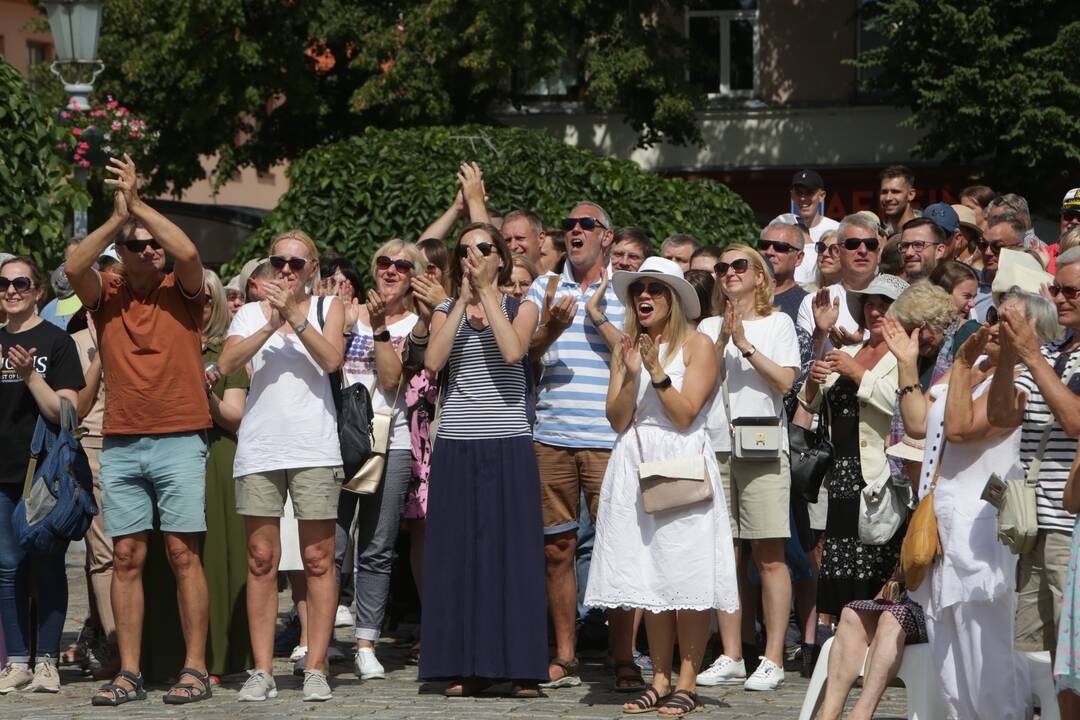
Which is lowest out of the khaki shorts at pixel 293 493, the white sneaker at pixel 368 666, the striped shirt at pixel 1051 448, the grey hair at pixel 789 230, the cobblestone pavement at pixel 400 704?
the cobblestone pavement at pixel 400 704

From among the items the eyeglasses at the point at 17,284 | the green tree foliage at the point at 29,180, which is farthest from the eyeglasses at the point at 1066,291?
the green tree foliage at the point at 29,180

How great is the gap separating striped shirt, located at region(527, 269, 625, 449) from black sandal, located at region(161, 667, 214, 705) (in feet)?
6.39

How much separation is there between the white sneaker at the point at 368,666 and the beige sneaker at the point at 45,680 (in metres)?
1.42

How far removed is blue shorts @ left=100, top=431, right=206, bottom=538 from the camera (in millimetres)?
8250

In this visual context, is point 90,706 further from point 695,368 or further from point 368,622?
point 695,368

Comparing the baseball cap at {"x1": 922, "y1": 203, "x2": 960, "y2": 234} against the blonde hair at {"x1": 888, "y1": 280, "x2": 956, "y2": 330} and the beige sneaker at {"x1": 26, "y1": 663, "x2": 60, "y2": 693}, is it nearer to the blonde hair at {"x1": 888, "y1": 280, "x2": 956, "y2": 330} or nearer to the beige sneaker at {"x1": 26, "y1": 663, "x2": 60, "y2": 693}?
the blonde hair at {"x1": 888, "y1": 280, "x2": 956, "y2": 330}

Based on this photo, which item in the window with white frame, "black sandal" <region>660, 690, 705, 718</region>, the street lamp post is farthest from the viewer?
the window with white frame

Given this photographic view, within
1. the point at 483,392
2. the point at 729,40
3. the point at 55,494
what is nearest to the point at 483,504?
the point at 483,392

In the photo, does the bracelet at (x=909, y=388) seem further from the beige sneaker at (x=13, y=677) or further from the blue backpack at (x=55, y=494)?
the beige sneaker at (x=13, y=677)

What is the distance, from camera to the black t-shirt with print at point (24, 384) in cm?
861

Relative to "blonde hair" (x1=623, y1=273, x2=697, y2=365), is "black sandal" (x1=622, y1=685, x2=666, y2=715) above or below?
below

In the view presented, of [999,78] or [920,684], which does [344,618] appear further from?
[999,78]

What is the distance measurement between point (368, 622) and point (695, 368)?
87.1 inches

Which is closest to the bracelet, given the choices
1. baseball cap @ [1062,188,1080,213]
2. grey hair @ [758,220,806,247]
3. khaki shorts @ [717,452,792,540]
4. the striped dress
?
khaki shorts @ [717,452,792,540]
